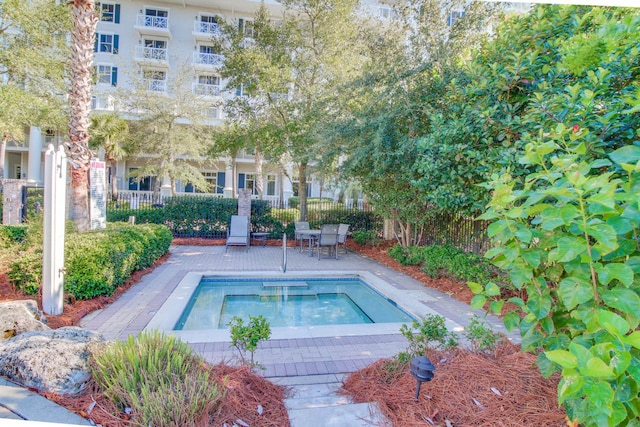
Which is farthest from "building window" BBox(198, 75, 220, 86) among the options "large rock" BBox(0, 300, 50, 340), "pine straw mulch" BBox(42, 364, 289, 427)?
"pine straw mulch" BBox(42, 364, 289, 427)

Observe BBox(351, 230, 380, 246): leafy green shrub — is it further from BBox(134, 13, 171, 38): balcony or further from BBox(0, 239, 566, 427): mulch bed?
BBox(134, 13, 171, 38): balcony

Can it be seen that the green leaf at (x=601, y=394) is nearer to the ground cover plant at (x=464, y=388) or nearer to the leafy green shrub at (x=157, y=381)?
the ground cover plant at (x=464, y=388)

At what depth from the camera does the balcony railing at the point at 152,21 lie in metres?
23.7

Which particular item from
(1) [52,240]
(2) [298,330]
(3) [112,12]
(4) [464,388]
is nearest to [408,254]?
(2) [298,330]

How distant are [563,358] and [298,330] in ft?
12.5

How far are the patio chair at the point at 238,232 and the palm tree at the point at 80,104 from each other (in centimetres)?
483

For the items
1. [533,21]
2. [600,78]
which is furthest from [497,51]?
[600,78]

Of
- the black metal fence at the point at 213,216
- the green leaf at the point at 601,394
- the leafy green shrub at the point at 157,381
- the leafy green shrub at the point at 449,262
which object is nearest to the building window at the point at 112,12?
the black metal fence at the point at 213,216

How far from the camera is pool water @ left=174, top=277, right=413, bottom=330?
19.4ft

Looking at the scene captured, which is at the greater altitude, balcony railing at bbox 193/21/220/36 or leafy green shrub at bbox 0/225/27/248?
balcony railing at bbox 193/21/220/36

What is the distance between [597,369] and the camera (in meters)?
1.31

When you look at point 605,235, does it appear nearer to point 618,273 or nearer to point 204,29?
point 618,273

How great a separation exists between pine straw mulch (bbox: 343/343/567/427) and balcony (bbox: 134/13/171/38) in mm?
27525

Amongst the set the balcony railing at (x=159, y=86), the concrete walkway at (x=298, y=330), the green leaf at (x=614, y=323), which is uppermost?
the balcony railing at (x=159, y=86)
